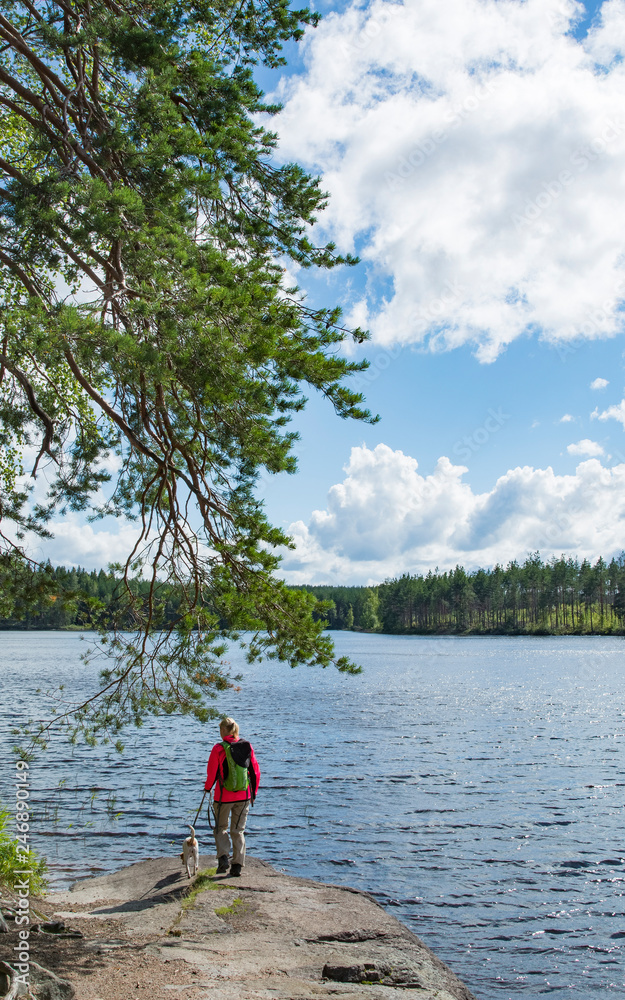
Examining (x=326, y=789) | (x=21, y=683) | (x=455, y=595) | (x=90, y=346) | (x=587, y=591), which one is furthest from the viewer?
(x=455, y=595)

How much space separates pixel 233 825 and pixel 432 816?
7.43 metres

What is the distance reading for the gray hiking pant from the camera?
10344mm

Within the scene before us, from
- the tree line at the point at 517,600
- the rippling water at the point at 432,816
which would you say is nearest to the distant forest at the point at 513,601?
the tree line at the point at 517,600

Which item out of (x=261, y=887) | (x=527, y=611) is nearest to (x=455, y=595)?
(x=527, y=611)

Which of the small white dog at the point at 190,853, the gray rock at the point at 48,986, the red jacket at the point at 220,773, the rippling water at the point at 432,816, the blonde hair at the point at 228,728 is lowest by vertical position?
the rippling water at the point at 432,816

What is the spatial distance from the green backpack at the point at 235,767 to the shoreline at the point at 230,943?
1.35 meters

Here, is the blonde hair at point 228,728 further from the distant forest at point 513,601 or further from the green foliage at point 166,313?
the distant forest at point 513,601

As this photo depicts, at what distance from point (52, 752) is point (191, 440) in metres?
20.3

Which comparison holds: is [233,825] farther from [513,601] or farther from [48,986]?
[513,601]

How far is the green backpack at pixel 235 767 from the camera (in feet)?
33.6

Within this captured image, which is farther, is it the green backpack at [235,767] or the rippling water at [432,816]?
the rippling water at [432,816]

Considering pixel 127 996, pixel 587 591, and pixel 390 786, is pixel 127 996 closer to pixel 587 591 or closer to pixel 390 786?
pixel 390 786

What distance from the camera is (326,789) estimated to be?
1867cm

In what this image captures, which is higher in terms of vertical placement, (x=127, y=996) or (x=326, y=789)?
(x=127, y=996)
